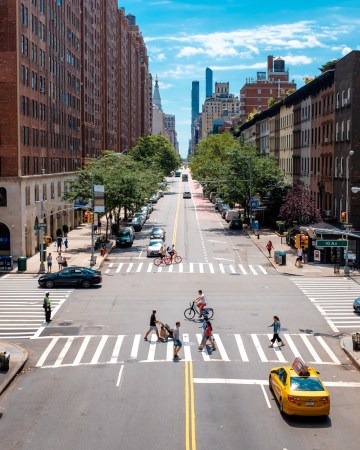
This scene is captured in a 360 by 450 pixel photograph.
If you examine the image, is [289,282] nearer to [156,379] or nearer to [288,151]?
[156,379]

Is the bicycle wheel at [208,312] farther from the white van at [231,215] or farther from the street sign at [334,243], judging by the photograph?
the white van at [231,215]

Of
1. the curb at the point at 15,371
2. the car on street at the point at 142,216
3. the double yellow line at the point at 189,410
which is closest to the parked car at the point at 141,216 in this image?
the car on street at the point at 142,216

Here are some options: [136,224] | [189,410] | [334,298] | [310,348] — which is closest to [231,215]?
[136,224]

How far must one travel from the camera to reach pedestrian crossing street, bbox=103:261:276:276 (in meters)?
52.0

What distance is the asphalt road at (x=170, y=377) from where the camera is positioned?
18234mm

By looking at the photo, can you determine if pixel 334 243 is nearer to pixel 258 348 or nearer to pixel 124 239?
pixel 258 348

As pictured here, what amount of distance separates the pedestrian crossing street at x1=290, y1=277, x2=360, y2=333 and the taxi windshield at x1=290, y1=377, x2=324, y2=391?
42.4 ft

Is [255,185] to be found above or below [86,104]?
below

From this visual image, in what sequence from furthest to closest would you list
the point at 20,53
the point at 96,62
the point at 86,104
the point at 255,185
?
the point at 96,62 → the point at 86,104 → the point at 255,185 → the point at 20,53

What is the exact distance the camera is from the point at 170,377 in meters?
24.1

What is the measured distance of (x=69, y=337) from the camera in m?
30.9

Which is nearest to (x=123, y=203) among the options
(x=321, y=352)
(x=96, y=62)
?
(x=321, y=352)

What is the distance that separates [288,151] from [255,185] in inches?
355

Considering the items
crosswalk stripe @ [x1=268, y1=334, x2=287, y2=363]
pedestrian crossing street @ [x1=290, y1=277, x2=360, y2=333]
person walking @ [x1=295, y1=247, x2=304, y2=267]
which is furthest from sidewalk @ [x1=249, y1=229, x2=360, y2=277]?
crosswalk stripe @ [x1=268, y1=334, x2=287, y2=363]
